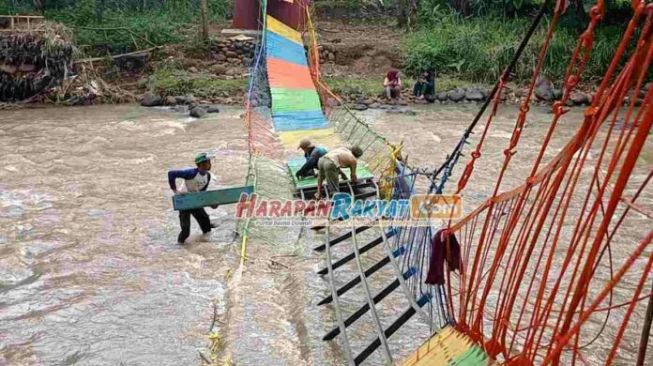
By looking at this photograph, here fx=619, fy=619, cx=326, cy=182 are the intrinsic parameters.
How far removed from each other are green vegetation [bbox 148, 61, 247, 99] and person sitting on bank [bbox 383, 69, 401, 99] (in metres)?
3.30

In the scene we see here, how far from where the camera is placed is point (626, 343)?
421 centimetres

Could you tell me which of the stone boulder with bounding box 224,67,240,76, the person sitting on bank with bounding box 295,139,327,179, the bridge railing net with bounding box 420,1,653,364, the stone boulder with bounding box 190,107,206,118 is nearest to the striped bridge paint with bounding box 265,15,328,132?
the stone boulder with bounding box 190,107,206,118

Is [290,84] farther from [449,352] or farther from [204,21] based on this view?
[449,352]

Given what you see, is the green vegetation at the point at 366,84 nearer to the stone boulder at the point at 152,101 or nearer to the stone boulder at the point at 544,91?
the stone boulder at the point at 544,91

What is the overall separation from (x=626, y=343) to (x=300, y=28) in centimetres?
1119

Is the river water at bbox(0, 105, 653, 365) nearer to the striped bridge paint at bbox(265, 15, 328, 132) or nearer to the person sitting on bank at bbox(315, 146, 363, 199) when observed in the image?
the person sitting on bank at bbox(315, 146, 363, 199)

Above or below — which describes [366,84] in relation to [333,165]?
below

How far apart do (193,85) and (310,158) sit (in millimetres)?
8828

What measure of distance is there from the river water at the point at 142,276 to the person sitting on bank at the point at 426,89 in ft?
14.5

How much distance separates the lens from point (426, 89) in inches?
551

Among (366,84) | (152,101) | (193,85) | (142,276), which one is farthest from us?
(366,84)

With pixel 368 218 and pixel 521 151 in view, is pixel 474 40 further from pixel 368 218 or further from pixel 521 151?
pixel 368 218

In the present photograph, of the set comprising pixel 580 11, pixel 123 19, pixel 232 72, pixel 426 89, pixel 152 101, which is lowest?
pixel 152 101

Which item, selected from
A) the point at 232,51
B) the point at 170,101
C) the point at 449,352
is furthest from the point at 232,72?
the point at 449,352
